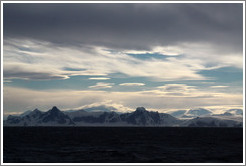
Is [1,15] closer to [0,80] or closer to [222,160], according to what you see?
[0,80]

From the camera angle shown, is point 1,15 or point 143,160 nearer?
point 1,15

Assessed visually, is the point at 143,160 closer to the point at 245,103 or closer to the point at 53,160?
the point at 53,160

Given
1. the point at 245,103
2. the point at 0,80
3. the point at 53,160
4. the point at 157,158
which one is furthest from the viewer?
the point at 157,158

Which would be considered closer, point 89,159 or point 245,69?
point 245,69

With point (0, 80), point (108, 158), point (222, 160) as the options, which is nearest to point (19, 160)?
point (108, 158)

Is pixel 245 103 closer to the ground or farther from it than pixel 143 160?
farther from it

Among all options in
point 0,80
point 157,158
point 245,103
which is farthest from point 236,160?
point 0,80

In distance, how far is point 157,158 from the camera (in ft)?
197

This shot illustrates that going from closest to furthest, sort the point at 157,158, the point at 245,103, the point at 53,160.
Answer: the point at 245,103 → the point at 53,160 → the point at 157,158

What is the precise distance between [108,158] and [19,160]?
16290mm

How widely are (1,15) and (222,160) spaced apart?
150ft

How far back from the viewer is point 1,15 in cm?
3509

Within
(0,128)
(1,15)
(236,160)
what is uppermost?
(1,15)

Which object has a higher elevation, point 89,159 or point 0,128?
point 0,128
